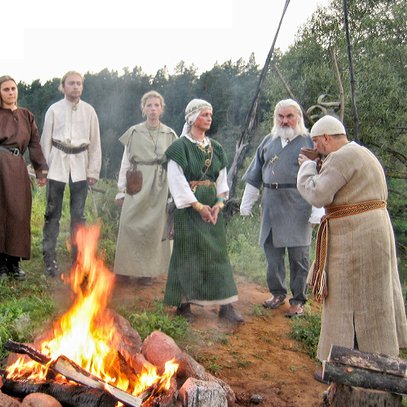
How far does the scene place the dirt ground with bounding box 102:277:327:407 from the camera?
393 cm

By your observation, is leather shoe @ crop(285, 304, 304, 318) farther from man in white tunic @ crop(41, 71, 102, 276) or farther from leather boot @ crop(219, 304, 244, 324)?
man in white tunic @ crop(41, 71, 102, 276)

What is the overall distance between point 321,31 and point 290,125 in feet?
29.6

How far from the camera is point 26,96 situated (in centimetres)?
1087

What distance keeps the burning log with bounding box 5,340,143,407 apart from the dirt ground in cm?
99

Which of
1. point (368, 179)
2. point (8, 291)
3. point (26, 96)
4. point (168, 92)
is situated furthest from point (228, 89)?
point (368, 179)

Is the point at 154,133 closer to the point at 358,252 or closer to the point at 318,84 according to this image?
the point at 358,252

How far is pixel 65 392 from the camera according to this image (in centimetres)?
307

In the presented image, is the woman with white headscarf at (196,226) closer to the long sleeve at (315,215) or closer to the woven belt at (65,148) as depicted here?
the long sleeve at (315,215)

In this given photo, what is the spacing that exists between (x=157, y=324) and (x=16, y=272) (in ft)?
6.87

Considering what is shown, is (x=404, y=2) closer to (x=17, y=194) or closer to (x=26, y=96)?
(x=26, y=96)

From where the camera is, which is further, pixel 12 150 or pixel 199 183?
pixel 12 150

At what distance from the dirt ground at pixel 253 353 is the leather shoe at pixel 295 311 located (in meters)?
0.08

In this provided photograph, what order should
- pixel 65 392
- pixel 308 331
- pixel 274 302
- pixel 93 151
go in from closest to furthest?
pixel 65 392, pixel 308 331, pixel 274 302, pixel 93 151

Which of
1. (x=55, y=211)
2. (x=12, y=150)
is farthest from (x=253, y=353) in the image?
(x=12, y=150)
